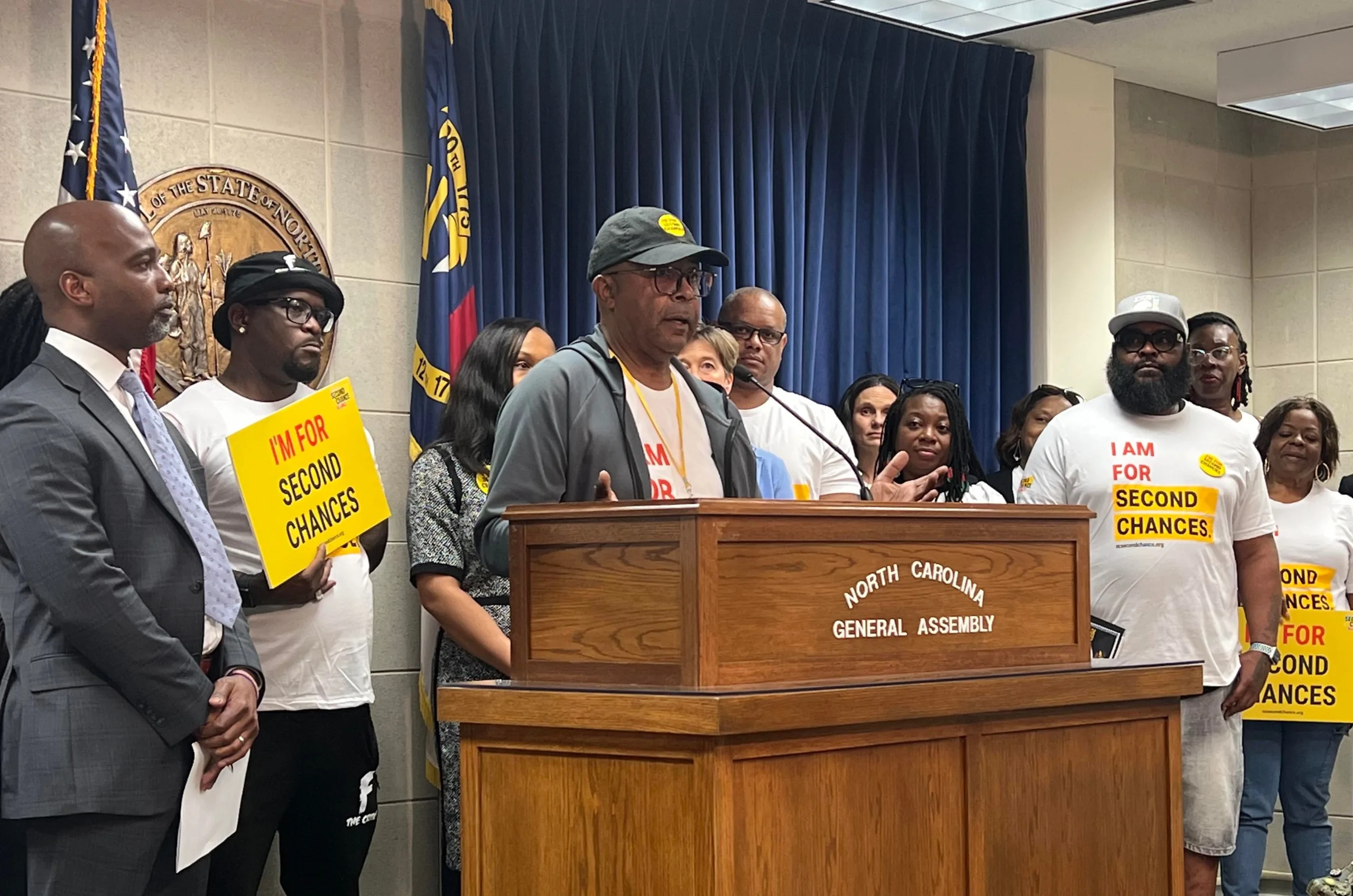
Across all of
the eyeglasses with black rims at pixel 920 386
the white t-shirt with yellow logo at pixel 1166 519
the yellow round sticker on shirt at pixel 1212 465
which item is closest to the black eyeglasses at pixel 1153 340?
the white t-shirt with yellow logo at pixel 1166 519

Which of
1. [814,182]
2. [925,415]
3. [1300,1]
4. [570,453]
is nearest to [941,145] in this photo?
[814,182]

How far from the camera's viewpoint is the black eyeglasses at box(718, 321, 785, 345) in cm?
441

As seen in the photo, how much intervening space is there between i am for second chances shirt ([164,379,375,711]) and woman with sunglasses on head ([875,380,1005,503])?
159 centimetres

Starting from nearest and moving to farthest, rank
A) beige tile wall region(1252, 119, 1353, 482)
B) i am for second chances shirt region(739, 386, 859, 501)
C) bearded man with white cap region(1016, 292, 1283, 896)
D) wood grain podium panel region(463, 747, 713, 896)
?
wood grain podium panel region(463, 747, 713, 896), bearded man with white cap region(1016, 292, 1283, 896), i am for second chances shirt region(739, 386, 859, 501), beige tile wall region(1252, 119, 1353, 482)

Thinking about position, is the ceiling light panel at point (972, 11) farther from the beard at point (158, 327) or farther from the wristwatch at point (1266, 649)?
the beard at point (158, 327)

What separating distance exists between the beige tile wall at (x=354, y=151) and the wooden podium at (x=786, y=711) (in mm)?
2086

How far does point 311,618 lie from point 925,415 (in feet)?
6.04

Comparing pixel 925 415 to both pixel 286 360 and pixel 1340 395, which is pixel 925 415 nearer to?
pixel 286 360

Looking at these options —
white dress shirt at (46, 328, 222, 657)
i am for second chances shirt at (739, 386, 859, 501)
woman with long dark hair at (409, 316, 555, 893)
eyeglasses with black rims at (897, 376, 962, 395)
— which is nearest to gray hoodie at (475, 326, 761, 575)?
white dress shirt at (46, 328, 222, 657)

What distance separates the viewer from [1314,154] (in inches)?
264

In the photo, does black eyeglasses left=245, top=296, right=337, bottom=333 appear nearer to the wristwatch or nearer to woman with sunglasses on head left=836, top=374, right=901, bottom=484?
woman with sunglasses on head left=836, top=374, right=901, bottom=484

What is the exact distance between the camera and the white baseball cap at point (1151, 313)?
4.01 metres

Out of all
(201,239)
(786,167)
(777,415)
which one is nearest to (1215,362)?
(786,167)

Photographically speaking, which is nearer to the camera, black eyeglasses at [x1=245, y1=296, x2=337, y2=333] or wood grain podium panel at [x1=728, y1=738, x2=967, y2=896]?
wood grain podium panel at [x1=728, y1=738, x2=967, y2=896]
